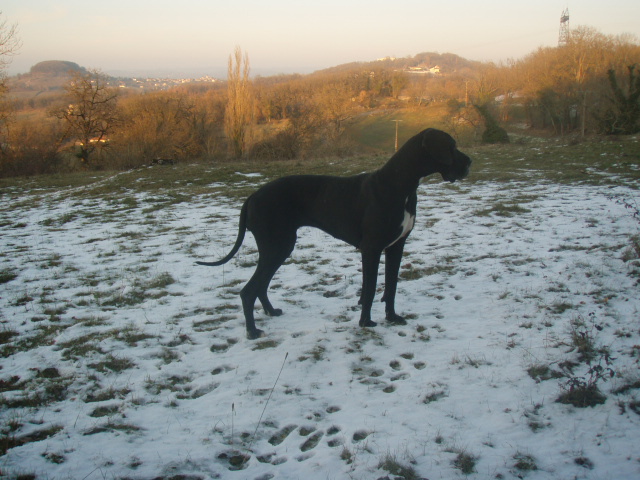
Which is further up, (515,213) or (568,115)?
(568,115)

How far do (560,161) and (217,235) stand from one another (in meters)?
12.9

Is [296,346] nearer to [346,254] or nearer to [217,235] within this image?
[346,254]

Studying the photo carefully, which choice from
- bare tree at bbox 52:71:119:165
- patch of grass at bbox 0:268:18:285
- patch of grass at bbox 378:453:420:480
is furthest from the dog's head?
bare tree at bbox 52:71:119:165

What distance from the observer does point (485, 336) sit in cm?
356

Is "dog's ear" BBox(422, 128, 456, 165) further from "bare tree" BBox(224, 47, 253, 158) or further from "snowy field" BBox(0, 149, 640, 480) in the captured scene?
"bare tree" BBox(224, 47, 253, 158)

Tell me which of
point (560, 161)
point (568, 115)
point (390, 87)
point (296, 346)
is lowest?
point (296, 346)

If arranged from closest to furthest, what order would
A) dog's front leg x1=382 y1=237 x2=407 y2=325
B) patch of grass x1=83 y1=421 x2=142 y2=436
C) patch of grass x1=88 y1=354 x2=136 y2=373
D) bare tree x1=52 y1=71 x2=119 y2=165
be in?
patch of grass x1=83 y1=421 x2=142 y2=436 → patch of grass x1=88 y1=354 x2=136 y2=373 → dog's front leg x1=382 y1=237 x2=407 y2=325 → bare tree x1=52 y1=71 x2=119 y2=165

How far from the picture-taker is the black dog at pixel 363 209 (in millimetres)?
3426

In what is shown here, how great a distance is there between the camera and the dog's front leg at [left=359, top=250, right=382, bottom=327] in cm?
361

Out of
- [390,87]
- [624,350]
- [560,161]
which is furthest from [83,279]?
[390,87]

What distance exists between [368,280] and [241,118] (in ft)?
70.1

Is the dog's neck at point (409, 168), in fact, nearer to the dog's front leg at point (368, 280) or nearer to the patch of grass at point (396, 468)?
the dog's front leg at point (368, 280)

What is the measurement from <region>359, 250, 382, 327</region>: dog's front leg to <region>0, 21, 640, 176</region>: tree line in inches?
745

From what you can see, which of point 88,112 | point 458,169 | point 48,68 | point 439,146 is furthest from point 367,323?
point 48,68
